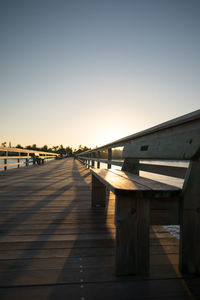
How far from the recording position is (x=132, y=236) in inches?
39.4

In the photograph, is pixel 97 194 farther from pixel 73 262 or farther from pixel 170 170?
pixel 73 262

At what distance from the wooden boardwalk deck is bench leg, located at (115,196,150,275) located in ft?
0.19

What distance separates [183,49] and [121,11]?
5990mm

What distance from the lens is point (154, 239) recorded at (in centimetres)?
149

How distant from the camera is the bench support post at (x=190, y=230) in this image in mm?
1009

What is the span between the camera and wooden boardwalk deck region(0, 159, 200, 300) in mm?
853

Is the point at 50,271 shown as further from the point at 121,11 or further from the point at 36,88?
the point at 36,88

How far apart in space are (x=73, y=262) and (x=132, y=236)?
1.39 feet

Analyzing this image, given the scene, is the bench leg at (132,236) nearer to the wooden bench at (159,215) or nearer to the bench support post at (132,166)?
the wooden bench at (159,215)

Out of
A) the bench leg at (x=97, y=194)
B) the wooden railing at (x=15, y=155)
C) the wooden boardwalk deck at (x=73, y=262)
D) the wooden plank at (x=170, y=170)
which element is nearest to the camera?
the wooden boardwalk deck at (x=73, y=262)

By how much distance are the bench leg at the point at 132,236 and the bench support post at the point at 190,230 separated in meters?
0.20

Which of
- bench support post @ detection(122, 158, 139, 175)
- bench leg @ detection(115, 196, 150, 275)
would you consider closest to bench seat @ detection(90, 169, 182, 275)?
bench leg @ detection(115, 196, 150, 275)

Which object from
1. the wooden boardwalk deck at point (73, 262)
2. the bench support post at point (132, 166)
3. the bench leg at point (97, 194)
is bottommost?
the wooden boardwalk deck at point (73, 262)

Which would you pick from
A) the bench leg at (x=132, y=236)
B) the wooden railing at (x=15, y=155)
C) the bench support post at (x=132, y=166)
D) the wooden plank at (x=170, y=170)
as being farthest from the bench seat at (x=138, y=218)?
the wooden railing at (x=15, y=155)
